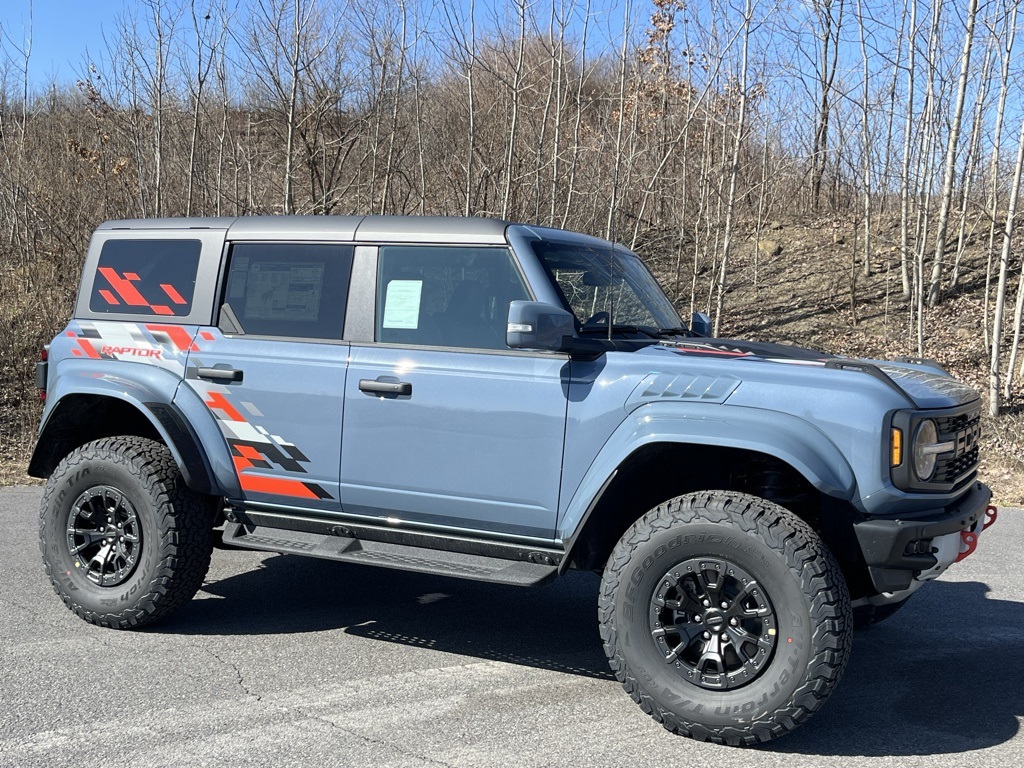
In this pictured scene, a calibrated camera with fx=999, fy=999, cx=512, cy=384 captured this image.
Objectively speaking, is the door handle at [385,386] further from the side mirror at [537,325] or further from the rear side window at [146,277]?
the rear side window at [146,277]

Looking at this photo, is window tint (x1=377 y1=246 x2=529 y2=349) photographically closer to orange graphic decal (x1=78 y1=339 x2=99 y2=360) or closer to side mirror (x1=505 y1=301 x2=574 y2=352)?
side mirror (x1=505 y1=301 x2=574 y2=352)

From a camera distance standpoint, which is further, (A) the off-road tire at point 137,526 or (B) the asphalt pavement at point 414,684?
(A) the off-road tire at point 137,526

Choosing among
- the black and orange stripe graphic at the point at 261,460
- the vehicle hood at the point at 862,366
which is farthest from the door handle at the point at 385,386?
the vehicle hood at the point at 862,366

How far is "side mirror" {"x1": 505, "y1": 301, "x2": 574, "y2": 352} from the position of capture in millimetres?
3910

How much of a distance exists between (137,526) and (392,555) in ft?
4.56

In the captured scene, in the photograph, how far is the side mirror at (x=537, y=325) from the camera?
154 inches

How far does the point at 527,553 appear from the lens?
425 centimetres

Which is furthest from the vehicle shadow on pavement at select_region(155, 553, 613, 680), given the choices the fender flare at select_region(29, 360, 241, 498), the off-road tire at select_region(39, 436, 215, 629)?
the fender flare at select_region(29, 360, 241, 498)

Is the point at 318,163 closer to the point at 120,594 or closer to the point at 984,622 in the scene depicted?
the point at 120,594

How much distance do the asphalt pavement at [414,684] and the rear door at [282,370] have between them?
31.8 inches

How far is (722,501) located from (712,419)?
1.03 feet

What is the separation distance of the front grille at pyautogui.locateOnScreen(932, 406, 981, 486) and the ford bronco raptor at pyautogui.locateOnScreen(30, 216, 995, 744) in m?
0.02

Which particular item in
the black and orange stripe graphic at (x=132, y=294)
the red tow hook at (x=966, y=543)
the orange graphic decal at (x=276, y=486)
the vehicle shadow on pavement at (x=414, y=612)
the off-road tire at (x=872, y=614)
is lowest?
the vehicle shadow on pavement at (x=414, y=612)

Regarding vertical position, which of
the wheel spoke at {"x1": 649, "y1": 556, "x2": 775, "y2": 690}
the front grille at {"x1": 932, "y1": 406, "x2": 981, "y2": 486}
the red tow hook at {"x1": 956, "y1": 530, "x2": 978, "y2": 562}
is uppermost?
the front grille at {"x1": 932, "y1": 406, "x2": 981, "y2": 486}
